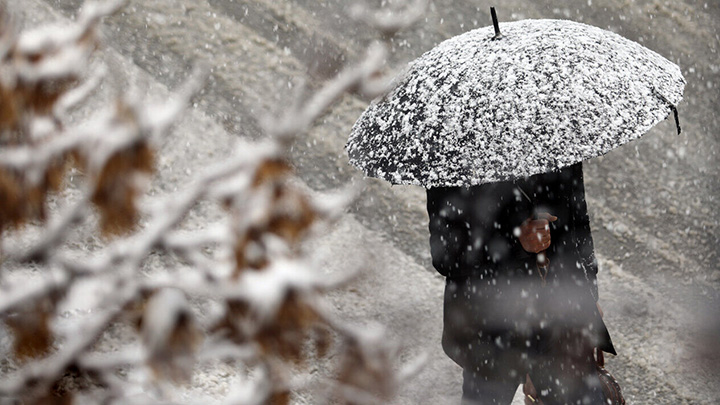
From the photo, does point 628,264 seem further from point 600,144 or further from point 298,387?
point 298,387

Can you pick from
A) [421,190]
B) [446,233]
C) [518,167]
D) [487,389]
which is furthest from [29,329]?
[421,190]

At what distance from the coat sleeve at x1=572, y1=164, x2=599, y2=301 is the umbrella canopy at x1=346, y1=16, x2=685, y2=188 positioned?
0.33 meters

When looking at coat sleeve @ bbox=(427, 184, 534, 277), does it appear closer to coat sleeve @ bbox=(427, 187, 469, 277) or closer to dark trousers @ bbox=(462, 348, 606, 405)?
coat sleeve @ bbox=(427, 187, 469, 277)

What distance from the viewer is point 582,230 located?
77.8 inches

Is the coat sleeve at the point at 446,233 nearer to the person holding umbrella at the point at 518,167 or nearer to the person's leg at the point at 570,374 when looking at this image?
the person holding umbrella at the point at 518,167

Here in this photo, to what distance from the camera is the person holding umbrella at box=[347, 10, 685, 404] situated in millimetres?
1622

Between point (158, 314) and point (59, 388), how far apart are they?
0.19 meters

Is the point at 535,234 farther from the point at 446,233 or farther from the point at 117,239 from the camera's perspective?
the point at 117,239

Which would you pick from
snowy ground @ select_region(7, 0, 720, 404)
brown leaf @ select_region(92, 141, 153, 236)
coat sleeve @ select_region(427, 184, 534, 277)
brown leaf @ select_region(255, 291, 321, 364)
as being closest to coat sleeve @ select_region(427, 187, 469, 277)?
coat sleeve @ select_region(427, 184, 534, 277)

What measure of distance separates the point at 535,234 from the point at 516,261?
6.6 inches

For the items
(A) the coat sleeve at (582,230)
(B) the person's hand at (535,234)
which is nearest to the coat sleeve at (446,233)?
(B) the person's hand at (535,234)

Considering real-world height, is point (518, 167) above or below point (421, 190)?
above

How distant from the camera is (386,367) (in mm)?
1180

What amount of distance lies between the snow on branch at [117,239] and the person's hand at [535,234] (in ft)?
3.27
